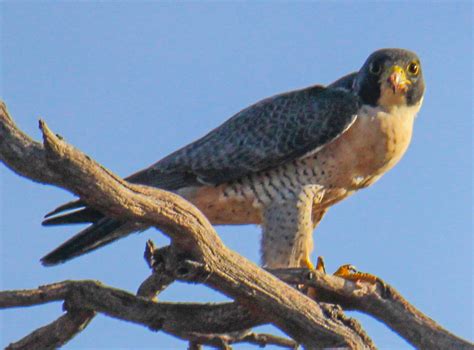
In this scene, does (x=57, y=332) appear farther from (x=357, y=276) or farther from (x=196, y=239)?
(x=357, y=276)

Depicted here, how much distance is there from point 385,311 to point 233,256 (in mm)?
1398

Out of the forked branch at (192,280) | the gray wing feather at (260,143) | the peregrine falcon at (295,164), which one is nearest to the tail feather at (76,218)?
the peregrine falcon at (295,164)

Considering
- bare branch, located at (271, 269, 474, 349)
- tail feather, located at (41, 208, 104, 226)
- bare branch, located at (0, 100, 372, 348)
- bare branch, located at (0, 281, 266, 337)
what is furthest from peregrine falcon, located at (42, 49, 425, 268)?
bare branch, located at (0, 100, 372, 348)

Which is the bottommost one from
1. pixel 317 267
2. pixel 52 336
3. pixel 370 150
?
pixel 52 336

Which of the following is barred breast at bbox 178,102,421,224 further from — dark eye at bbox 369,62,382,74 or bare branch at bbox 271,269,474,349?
bare branch at bbox 271,269,474,349

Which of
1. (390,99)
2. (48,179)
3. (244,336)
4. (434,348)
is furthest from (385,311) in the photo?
(48,179)

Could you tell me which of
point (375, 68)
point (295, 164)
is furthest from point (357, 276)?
point (375, 68)

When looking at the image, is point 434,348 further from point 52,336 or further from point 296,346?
point 52,336

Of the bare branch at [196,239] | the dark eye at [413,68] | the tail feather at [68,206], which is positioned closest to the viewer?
the bare branch at [196,239]

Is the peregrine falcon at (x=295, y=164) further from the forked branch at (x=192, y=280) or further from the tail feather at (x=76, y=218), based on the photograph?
the forked branch at (x=192, y=280)

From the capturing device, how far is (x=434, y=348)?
23.2ft

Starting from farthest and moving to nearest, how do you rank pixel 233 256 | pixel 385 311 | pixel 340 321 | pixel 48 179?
pixel 385 311, pixel 340 321, pixel 233 256, pixel 48 179

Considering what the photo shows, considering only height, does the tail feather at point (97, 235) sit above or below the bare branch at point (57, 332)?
above

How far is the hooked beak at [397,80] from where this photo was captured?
28.7 feet
